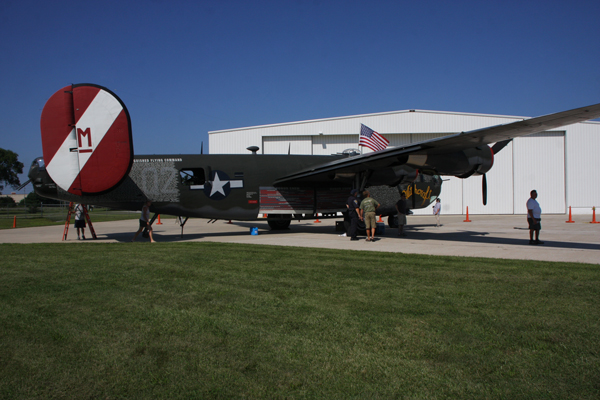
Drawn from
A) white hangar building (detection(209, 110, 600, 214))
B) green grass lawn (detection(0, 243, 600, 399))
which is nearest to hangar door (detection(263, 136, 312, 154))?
white hangar building (detection(209, 110, 600, 214))

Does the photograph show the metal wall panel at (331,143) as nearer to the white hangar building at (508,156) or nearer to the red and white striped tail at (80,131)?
the white hangar building at (508,156)

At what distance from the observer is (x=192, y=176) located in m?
15.7

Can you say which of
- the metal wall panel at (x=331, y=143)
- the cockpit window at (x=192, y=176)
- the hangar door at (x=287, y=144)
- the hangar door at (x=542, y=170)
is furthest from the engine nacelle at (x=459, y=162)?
the hangar door at (x=542, y=170)

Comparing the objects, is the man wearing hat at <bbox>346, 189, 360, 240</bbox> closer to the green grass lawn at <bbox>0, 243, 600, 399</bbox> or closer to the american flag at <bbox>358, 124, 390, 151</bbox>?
the green grass lawn at <bbox>0, 243, 600, 399</bbox>

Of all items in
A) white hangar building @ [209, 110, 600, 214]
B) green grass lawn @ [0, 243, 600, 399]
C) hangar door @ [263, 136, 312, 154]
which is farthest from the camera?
hangar door @ [263, 136, 312, 154]

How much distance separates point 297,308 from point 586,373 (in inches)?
126

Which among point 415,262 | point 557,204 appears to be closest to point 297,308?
point 415,262

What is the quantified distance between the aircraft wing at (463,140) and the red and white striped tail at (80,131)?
23.3ft

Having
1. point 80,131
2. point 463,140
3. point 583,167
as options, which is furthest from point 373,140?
point 583,167

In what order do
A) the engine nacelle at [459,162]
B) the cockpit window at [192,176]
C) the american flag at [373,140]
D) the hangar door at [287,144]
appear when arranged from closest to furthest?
1. the engine nacelle at [459,162]
2. the cockpit window at [192,176]
3. the american flag at [373,140]
4. the hangar door at [287,144]

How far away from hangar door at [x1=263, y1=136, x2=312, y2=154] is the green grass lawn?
98.6 ft

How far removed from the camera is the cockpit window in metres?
15.6

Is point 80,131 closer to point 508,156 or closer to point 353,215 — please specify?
point 353,215

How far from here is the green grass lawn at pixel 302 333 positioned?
Answer: 10.7 ft
